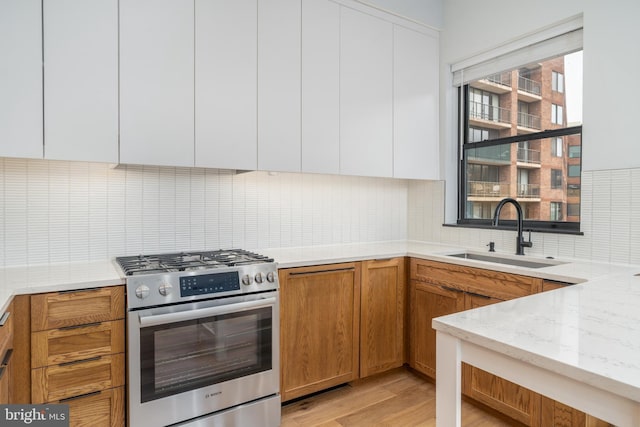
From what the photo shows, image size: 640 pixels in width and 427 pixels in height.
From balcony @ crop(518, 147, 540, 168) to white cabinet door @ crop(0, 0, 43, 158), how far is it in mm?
2950

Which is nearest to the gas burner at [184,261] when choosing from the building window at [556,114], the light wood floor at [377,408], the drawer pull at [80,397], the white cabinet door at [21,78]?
the drawer pull at [80,397]

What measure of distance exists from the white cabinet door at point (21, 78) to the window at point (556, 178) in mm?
3000

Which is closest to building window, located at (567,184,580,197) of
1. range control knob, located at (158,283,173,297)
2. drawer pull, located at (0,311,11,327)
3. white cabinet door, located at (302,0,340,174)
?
white cabinet door, located at (302,0,340,174)

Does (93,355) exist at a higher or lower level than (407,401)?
higher

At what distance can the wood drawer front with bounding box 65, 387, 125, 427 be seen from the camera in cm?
168

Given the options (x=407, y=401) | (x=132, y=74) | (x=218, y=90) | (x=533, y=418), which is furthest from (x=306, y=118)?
(x=533, y=418)

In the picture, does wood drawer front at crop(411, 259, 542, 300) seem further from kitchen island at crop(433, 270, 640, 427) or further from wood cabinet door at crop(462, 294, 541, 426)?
kitchen island at crop(433, 270, 640, 427)

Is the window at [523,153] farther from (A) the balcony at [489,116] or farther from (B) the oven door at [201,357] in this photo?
(B) the oven door at [201,357]

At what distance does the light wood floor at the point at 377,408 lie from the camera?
2.20 metres

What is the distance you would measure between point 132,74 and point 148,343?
1.34 meters

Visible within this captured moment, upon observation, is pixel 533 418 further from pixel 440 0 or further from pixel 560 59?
pixel 440 0

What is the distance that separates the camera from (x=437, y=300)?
8.32ft

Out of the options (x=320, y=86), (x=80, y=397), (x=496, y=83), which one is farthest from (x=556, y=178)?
(x=80, y=397)

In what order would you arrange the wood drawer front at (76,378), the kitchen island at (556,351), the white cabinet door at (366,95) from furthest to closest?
the white cabinet door at (366,95) → the wood drawer front at (76,378) → the kitchen island at (556,351)
